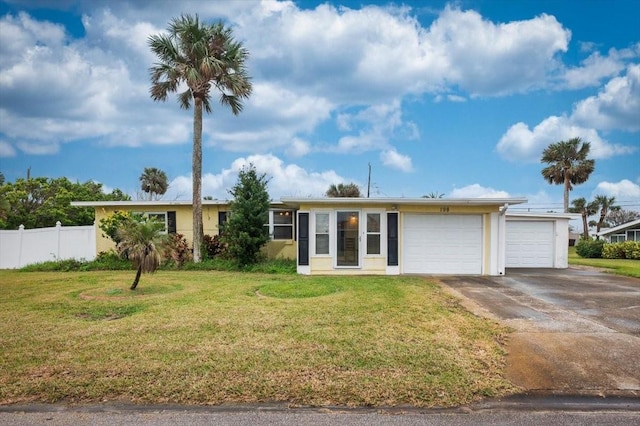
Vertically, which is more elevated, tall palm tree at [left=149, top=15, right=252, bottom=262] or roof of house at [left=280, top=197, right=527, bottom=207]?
tall palm tree at [left=149, top=15, right=252, bottom=262]

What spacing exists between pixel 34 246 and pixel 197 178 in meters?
7.71

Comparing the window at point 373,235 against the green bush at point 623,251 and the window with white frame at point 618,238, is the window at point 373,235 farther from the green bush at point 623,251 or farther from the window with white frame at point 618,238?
the window with white frame at point 618,238

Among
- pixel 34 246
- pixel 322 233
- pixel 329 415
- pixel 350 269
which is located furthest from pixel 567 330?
pixel 34 246

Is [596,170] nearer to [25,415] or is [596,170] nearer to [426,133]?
[426,133]

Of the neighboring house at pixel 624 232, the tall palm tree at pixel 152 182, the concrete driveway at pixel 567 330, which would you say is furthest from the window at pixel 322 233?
the neighboring house at pixel 624 232

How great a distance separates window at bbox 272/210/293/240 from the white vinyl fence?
8238mm

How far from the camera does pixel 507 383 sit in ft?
12.1

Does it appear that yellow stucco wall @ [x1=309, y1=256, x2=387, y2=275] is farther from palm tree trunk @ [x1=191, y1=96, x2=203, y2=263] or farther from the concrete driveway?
palm tree trunk @ [x1=191, y1=96, x2=203, y2=263]

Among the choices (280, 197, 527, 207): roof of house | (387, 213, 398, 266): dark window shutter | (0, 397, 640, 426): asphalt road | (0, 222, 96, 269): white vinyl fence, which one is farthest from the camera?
(0, 222, 96, 269): white vinyl fence

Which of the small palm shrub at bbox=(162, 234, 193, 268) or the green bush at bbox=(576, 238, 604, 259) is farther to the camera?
the green bush at bbox=(576, 238, 604, 259)

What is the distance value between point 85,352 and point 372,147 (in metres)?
24.5

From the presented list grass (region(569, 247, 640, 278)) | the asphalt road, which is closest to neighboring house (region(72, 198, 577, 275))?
grass (region(569, 247, 640, 278))

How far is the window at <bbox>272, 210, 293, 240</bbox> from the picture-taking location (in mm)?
15227

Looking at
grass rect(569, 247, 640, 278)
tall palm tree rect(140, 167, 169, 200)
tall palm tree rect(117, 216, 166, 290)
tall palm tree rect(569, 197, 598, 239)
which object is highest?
tall palm tree rect(140, 167, 169, 200)
